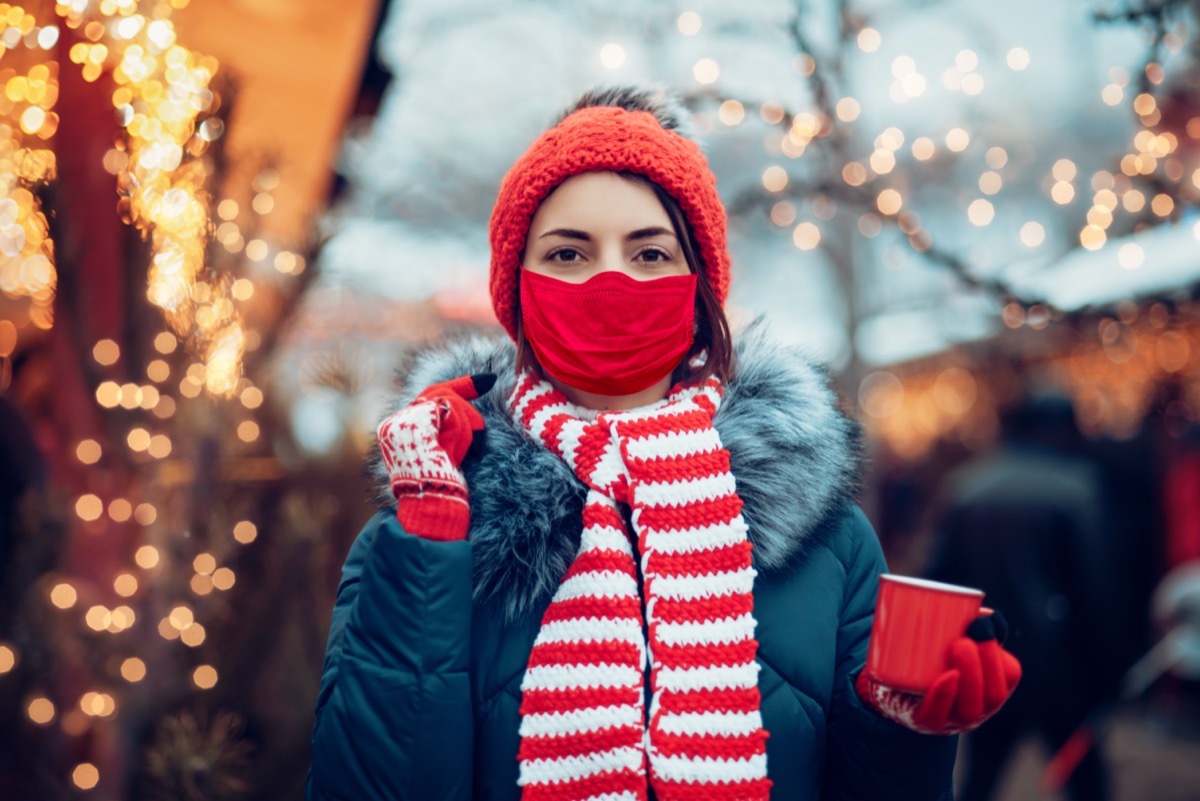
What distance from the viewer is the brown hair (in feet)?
5.66

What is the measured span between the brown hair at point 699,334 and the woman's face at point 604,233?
0.08 feet

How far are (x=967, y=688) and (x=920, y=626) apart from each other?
108 mm

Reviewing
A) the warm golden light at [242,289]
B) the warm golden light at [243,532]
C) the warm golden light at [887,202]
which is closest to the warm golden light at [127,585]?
the warm golden light at [243,532]

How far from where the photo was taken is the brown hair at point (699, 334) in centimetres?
173

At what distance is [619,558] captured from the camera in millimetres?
1580

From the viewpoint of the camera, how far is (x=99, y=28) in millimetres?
2697

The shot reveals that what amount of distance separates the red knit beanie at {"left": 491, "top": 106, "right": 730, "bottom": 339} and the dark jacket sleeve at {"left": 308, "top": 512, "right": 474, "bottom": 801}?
2.05 feet

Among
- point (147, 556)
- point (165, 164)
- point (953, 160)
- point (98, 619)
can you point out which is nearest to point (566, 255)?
point (165, 164)

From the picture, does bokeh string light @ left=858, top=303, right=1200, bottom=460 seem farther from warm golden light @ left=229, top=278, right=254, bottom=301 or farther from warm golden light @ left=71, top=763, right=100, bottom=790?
warm golden light @ left=71, top=763, right=100, bottom=790

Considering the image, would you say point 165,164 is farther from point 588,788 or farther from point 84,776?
point 588,788

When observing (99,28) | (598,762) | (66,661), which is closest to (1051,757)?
(598,762)

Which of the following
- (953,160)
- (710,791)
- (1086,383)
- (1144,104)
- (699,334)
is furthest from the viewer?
(1086,383)

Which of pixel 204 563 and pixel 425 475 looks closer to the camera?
pixel 425 475

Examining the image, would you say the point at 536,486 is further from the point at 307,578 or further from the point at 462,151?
the point at 462,151
